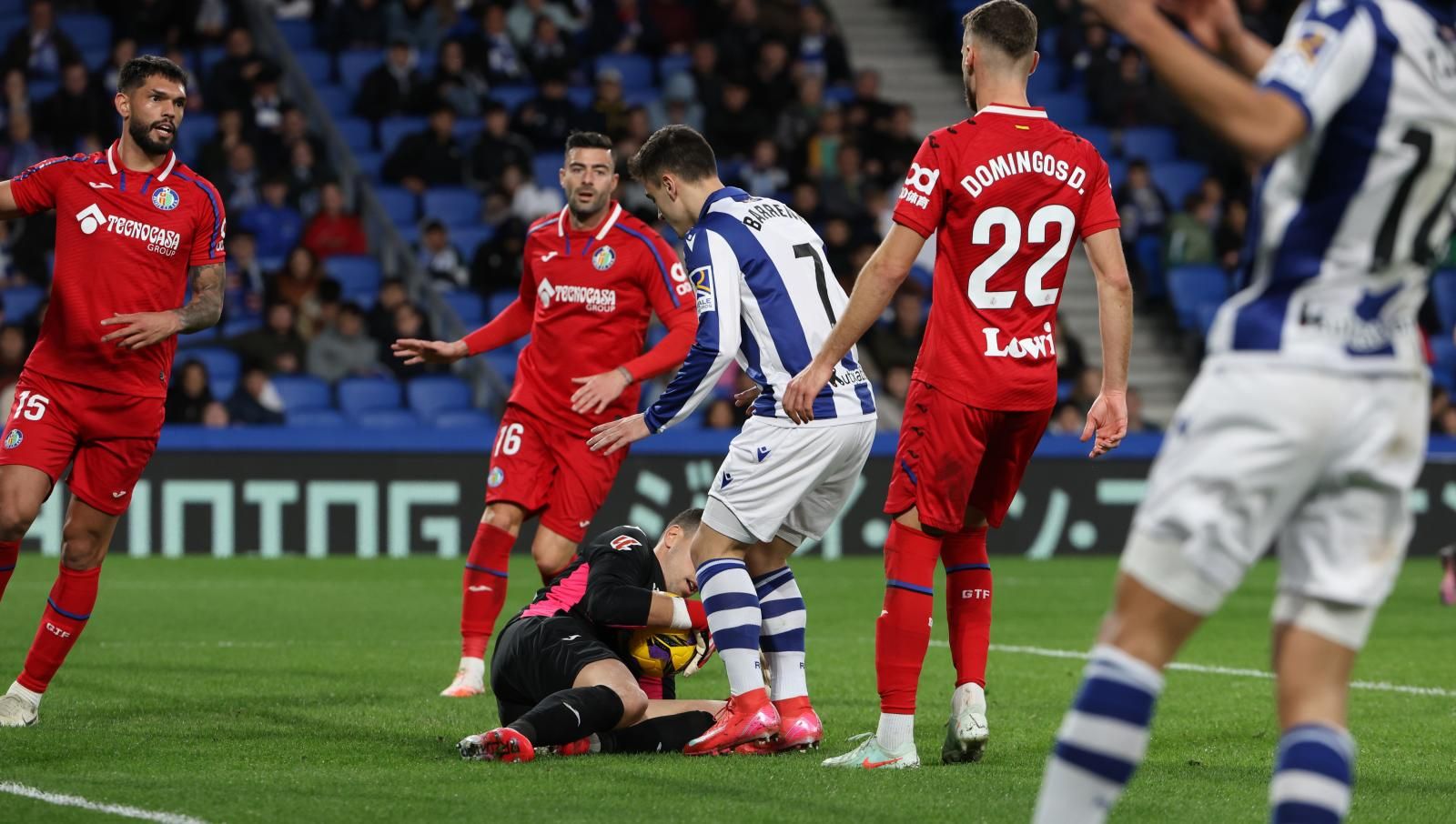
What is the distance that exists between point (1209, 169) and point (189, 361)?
12.2m

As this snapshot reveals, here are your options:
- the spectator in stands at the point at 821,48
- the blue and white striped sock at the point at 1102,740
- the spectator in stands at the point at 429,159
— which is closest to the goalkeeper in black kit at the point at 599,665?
the blue and white striped sock at the point at 1102,740

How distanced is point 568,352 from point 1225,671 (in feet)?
11.3

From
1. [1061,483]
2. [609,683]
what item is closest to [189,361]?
[1061,483]

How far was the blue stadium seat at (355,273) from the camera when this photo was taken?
58.1ft

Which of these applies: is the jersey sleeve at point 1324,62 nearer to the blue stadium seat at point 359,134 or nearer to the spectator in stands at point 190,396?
the spectator in stands at point 190,396

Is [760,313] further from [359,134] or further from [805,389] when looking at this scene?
[359,134]

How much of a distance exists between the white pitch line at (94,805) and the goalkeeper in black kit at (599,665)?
123 centimetres

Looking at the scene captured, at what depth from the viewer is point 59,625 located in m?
6.67

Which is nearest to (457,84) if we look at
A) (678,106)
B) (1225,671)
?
(678,106)

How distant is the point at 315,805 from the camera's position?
4.86 metres

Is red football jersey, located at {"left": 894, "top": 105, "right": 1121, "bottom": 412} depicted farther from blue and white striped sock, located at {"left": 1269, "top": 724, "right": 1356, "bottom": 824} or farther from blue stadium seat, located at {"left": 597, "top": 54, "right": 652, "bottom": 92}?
blue stadium seat, located at {"left": 597, "top": 54, "right": 652, "bottom": 92}

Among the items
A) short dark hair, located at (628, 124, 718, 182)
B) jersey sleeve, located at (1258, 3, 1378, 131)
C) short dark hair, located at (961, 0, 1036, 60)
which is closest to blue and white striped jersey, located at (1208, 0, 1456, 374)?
jersey sleeve, located at (1258, 3, 1378, 131)

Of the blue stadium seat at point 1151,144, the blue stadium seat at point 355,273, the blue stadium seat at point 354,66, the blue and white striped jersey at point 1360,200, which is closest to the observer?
the blue and white striped jersey at point 1360,200

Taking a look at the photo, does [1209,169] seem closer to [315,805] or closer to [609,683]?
[609,683]
